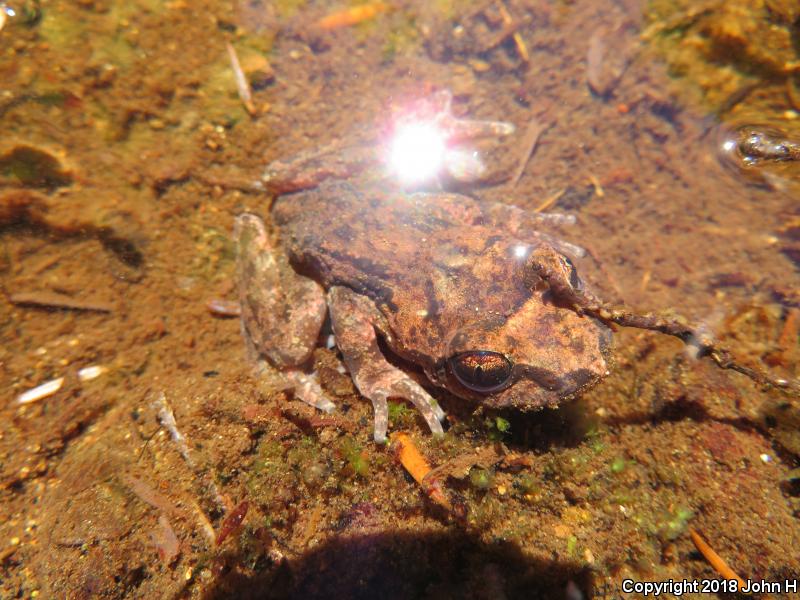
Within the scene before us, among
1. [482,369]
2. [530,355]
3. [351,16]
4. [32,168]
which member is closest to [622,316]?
[530,355]

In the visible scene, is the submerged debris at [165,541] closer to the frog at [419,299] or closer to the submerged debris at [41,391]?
the frog at [419,299]

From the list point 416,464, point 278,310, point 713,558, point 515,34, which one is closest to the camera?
point 713,558

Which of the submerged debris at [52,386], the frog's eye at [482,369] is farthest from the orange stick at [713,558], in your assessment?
the submerged debris at [52,386]

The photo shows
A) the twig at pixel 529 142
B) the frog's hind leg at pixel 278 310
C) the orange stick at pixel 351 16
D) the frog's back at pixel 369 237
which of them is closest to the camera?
the frog's back at pixel 369 237

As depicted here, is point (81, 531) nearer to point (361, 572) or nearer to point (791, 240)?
point (361, 572)

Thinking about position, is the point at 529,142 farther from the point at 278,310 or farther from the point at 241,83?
the point at 278,310

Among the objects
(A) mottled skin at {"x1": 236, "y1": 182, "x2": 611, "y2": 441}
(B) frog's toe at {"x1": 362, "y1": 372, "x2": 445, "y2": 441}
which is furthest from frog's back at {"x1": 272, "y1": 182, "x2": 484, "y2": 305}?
(B) frog's toe at {"x1": 362, "y1": 372, "x2": 445, "y2": 441}
